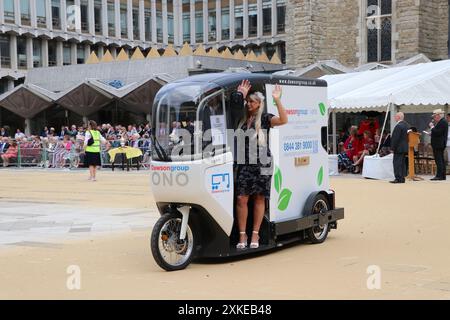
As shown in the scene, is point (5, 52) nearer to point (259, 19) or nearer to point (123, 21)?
point (123, 21)

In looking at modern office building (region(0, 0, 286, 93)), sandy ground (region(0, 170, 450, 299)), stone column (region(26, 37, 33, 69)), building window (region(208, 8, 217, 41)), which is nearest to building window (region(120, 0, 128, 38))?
modern office building (region(0, 0, 286, 93))

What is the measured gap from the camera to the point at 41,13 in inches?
2409

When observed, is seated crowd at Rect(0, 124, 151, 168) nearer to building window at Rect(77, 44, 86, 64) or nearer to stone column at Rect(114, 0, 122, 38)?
building window at Rect(77, 44, 86, 64)

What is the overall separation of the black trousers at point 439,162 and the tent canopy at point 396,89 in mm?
1618

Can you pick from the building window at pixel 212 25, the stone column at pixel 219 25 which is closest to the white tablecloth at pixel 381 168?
the stone column at pixel 219 25

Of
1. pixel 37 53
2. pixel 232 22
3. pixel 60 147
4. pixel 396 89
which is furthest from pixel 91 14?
pixel 396 89

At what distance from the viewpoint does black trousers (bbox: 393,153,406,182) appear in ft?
58.0

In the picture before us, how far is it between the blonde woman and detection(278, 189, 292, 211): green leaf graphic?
546 mm

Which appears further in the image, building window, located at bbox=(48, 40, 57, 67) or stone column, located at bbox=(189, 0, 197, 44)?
stone column, located at bbox=(189, 0, 197, 44)

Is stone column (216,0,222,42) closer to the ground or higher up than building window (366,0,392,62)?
higher up

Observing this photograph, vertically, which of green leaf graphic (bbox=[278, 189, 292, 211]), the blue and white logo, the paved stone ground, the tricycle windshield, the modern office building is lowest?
the paved stone ground

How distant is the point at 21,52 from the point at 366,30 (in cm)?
3607
